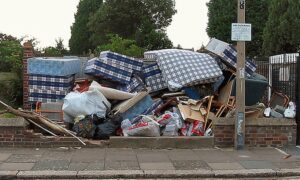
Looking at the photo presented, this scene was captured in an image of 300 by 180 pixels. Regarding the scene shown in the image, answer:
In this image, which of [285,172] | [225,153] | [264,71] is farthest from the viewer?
[264,71]

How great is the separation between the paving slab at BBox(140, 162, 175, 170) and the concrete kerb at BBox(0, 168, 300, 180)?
9.8 inches

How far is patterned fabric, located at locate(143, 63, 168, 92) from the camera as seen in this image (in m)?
13.3

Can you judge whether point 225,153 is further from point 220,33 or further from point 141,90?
point 220,33

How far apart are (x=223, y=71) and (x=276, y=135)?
264cm

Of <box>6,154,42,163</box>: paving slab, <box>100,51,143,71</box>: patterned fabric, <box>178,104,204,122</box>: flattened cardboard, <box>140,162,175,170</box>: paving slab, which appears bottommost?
<box>140,162,175,170</box>: paving slab

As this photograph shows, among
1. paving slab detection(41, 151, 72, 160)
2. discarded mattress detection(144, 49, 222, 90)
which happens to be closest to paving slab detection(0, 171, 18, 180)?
paving slab detection(41, 151, 72, 160)

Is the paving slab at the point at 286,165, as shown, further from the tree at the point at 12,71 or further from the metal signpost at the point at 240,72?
the tree at the point at 12,71

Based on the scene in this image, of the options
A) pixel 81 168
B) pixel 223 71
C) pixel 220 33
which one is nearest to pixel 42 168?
pixel 81 168

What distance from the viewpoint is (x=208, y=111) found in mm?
12359

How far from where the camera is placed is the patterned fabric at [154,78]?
13344 mm

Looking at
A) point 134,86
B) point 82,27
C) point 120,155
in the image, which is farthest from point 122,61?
point 82,27

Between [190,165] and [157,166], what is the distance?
62cm

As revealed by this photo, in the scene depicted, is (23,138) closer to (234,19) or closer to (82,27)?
(234,19)

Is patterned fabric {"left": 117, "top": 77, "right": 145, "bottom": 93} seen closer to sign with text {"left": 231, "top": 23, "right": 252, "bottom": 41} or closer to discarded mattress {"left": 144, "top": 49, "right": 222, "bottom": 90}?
discarded mattress {"left": 144, "top": 49, "right": 222, "bottom": 90}
